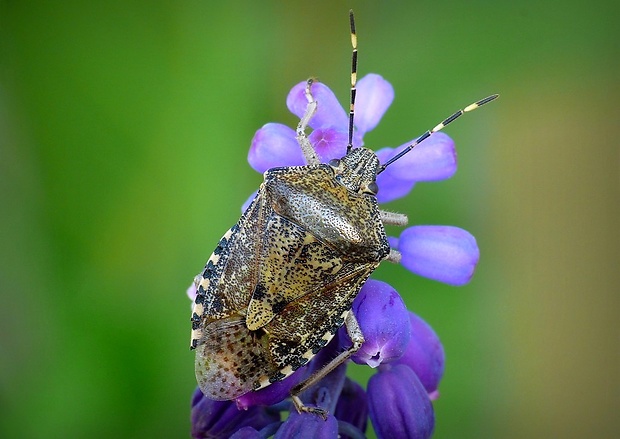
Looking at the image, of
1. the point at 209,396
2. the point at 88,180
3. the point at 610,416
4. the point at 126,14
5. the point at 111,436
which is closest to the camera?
the point at 209,396

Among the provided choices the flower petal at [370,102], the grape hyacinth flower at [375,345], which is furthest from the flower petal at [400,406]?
the flower petal at [370,102]

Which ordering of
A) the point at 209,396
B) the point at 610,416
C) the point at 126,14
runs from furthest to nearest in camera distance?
the point at 610,416, the point at 126,14, the point at 209,396

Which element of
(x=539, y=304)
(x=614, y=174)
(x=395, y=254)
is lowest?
(x=539, y=304)

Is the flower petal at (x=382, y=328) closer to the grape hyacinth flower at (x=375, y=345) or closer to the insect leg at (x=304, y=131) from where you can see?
the grape hyacinth flower at (x=375, y=345)

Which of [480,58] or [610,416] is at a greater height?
[480,58]

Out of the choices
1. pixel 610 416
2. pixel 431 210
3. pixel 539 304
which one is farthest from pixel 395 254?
pixel 610 416

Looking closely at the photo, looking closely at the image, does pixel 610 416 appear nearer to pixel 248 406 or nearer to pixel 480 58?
pixel 480 58

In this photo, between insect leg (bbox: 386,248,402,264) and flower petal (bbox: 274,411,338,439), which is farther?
insect leg (bbox: 386,248,402,264)

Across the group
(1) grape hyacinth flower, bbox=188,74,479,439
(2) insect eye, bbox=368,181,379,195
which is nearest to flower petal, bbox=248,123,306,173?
(1) grape hyacinth flower, bbox=188,74,479,439

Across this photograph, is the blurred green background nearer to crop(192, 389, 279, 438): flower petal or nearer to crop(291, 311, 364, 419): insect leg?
crop(192, 389, 279, 438): flower petal
